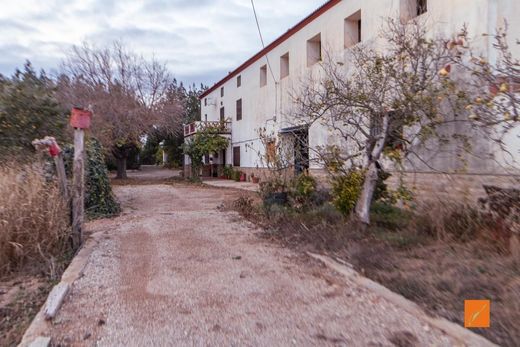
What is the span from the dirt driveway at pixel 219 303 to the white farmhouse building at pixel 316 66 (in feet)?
11.4

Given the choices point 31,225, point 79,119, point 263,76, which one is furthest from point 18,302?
point 263,76

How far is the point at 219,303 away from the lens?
455 centimetres

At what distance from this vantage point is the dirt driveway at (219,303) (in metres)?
3.72

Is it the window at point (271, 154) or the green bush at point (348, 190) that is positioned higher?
the window at point (271, 154)

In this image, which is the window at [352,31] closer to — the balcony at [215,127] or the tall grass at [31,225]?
the tall grass at [31,225]

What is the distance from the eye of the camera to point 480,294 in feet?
13.6

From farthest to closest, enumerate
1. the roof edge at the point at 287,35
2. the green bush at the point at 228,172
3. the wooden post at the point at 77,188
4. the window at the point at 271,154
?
the green bush at the point at 228,172 < the roof edge at the point at 287,35 < the window at the point at 271,154 < the wooden post at the point at 77,188

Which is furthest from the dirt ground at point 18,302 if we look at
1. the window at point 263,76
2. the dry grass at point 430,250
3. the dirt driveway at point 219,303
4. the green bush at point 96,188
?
the window at point 263,76

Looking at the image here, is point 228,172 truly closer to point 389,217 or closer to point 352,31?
point 352,31

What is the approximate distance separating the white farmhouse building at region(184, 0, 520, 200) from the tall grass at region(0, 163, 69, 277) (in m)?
4.78

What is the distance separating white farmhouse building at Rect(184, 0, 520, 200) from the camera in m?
7.89

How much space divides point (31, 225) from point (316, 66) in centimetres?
1101

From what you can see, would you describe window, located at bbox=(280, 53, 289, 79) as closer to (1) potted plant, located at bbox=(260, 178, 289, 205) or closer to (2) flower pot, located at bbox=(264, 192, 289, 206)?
(1) potted plant, located at bbox=(260, 178, 289, 205)

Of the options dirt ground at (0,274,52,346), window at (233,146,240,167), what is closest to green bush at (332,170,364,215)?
dirt ground at (0,274,52,346)
